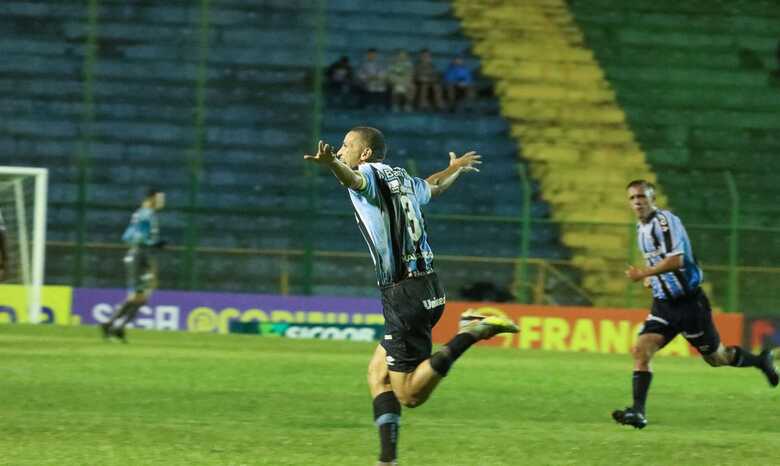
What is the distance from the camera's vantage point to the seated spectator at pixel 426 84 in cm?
3081

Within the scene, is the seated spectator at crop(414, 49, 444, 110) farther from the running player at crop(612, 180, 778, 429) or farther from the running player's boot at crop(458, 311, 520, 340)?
the running player's boot at crop(458, 311, 520, 340)

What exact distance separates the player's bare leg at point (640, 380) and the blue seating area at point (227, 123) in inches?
516

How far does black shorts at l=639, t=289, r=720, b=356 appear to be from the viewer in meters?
12.8

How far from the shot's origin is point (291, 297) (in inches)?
1011

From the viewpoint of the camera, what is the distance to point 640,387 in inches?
482

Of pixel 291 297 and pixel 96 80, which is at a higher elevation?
pixel 96 80

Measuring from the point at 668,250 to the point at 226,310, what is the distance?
14196 millimetres

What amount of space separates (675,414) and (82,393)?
211 inches

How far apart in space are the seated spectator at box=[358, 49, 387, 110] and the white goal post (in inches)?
335

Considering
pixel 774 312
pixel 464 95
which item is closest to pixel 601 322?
pixel 774 312

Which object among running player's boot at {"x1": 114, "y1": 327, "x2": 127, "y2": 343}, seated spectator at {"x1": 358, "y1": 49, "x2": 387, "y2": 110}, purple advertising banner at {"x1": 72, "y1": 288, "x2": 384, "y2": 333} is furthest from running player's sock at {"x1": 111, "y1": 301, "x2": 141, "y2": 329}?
seated spectator at {"x1": 358, "y1": 49, "x2": 387, "y2": 110}

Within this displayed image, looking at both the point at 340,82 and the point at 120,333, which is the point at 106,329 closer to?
the point at 120,333

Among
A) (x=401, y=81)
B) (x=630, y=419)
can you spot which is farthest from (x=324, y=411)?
(x=401, y=81)

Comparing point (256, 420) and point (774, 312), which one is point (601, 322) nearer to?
point (774, 312)
